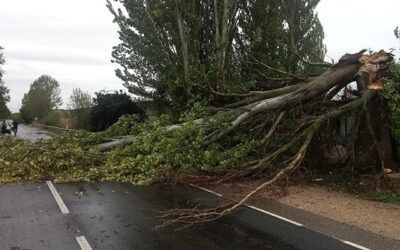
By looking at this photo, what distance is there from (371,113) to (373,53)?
1551 mm

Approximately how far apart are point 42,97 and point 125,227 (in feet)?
346

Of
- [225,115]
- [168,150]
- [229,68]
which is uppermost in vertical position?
[229,68]

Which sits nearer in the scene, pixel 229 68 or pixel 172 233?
pixel 172 233

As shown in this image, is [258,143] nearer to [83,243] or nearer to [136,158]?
[136,158]

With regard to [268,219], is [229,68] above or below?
above

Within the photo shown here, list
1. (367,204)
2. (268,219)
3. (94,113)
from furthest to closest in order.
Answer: (94,113) < (367,204) < (268,219)

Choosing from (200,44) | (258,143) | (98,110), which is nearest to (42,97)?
(98,110)

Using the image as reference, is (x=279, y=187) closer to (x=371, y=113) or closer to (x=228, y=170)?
(x=228, y=170)

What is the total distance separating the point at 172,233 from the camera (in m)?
6.77

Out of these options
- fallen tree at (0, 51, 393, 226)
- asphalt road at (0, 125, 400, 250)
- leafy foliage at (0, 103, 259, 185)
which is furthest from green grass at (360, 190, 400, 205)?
leafy foliage at (0, 103, 259, 185)

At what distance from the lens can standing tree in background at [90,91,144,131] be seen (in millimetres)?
26766

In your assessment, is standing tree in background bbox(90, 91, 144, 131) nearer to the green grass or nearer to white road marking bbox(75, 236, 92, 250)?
the green grass

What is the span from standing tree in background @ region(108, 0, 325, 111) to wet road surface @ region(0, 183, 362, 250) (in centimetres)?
660

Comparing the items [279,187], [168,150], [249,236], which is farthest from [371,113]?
[249,236]
